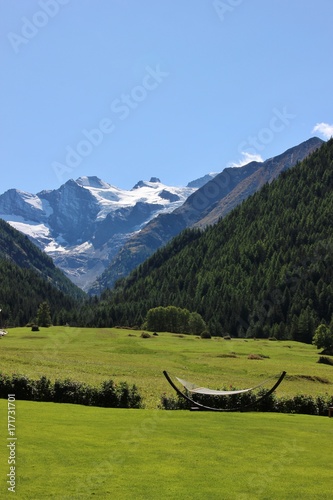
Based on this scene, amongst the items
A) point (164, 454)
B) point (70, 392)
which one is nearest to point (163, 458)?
point (164, 454)

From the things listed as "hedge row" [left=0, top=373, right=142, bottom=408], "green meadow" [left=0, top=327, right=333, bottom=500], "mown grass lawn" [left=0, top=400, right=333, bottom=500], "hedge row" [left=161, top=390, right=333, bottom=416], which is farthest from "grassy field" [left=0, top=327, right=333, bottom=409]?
"mown grass lawn" [left=0, top=400, right=333, bottom=500]

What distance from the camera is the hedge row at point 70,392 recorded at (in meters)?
45.3

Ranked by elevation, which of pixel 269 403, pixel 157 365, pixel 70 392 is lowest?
pixel 157 365

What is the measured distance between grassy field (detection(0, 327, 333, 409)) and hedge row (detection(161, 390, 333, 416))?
12.6 feet

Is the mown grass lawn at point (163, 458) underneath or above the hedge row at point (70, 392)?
above

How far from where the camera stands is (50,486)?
1912cm

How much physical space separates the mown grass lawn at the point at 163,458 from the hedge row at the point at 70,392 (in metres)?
8.73

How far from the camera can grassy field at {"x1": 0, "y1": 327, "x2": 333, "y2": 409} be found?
60781 millimetres

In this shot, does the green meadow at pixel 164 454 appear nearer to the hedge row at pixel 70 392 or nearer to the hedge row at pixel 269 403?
the hedge row at pixel 70 392

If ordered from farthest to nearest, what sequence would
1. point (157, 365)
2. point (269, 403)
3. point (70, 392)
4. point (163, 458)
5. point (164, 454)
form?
1. point (157, 365)
2. point (269, 403)
3. point (70, 392)
4. point (164, 454)
5. point (163, 458)

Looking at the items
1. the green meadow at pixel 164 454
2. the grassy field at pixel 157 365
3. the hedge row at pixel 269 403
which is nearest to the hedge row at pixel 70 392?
the green meadow at pixel 164 454

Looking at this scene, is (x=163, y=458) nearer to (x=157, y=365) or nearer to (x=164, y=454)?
(x=164, y=454)

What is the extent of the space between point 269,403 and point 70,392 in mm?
18021

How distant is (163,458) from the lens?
78.7 feet
